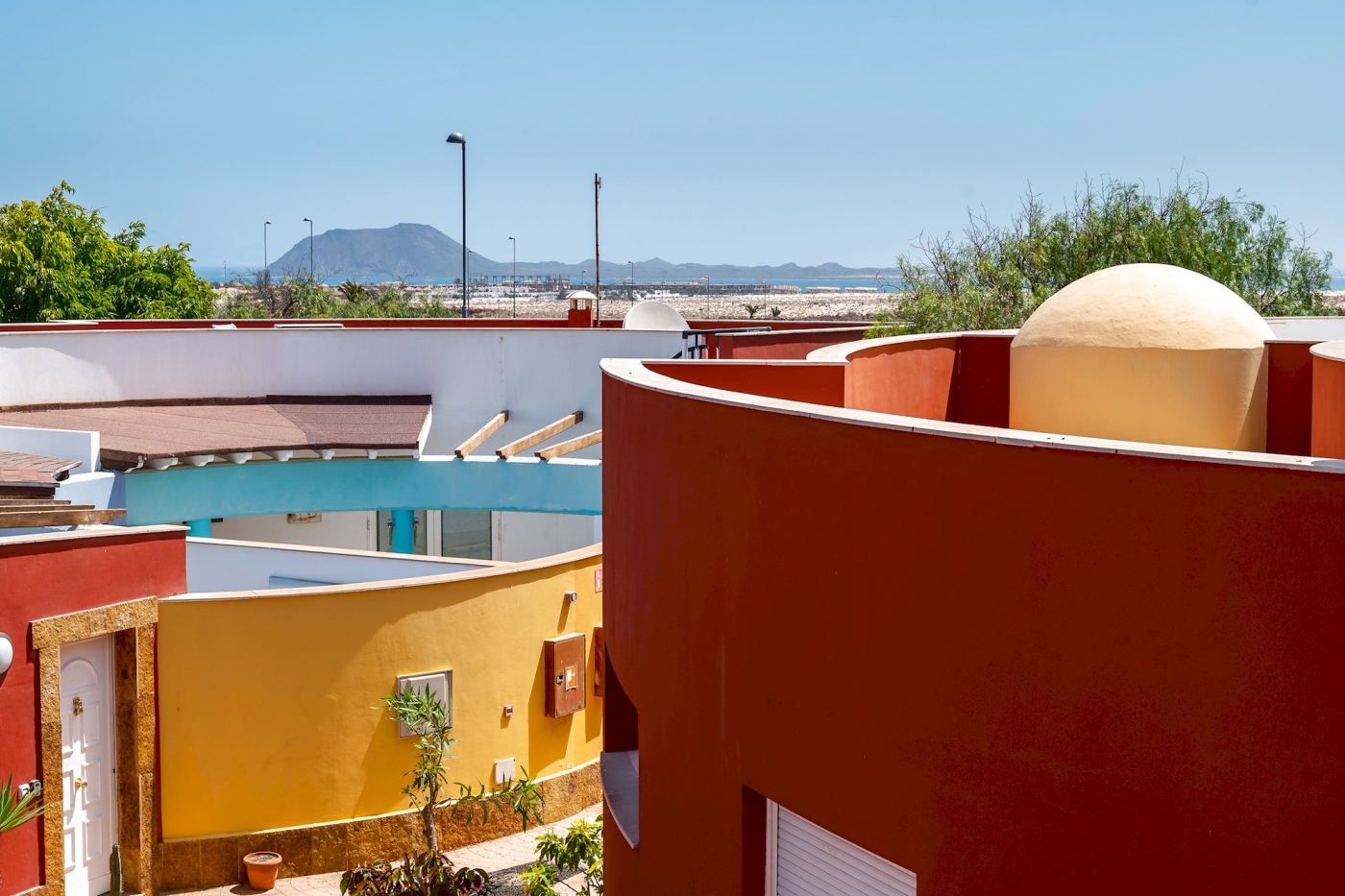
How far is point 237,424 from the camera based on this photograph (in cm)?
2159

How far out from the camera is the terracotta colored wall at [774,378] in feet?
31.6

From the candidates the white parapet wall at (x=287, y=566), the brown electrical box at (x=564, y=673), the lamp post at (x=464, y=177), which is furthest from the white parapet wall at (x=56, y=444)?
the lamp post at (x=464, y=177)

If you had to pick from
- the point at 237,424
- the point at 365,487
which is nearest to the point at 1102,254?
the point at 365,487

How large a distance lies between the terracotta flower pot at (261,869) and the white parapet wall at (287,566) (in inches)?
142

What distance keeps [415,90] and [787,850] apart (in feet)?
327

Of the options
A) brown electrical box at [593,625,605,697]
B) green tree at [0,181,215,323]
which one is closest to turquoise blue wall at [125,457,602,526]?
brown electrical box at [593,625,605,697]

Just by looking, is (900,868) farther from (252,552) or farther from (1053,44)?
(1053,44)

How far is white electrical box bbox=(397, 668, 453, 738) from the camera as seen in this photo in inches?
548

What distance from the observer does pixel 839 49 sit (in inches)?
1902

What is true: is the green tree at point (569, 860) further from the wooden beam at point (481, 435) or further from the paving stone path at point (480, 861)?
the wooden beam at point (481, 435)

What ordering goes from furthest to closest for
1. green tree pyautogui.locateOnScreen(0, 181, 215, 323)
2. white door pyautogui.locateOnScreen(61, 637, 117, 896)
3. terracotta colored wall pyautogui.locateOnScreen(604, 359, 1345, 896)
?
green tree pyautogui.locateOnScreen(0, 181, 215, 323), white door pyautogui.locateOnScreen(61, 637, 117, 896), terracotta colored wall pyautogui.locateOnScreen(604, 359, 1345, 896)

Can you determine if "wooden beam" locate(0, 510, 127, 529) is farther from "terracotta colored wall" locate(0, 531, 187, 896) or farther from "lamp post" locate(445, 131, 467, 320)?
"lamp post" locate(445, 131, 467, 320)

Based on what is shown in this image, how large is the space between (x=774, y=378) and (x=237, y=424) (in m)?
14.5

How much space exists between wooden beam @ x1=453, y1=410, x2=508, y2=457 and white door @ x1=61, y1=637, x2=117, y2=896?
7982mm
